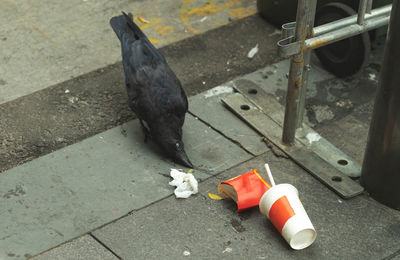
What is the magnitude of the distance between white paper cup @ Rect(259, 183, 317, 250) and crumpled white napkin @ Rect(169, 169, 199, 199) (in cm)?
53

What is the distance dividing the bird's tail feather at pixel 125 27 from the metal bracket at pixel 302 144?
0.83 metres

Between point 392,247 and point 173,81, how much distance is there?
181 centimetres

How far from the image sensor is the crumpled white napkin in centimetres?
382

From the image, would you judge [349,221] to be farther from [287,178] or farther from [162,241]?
[162,241]

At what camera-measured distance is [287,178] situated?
13.1 feet

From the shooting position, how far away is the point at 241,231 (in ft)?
11.9

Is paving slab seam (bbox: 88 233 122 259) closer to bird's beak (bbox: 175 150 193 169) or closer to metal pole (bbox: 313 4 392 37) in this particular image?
bird's beak (bbox: 175 150 193 169)

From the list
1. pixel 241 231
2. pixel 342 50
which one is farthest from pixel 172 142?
pixel 342 50

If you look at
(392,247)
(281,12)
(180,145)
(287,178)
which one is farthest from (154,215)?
(281,12)

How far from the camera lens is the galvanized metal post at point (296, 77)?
3674mm

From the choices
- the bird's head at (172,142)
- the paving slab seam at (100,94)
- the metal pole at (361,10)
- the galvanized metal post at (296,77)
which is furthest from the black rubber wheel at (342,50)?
the bird's head at (172,142)

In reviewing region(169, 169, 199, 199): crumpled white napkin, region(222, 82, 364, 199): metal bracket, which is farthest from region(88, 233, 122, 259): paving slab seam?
region(222, 82, 364, 199): metal bracket

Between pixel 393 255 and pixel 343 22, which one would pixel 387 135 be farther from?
pixel 343 22

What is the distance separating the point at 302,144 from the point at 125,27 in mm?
1625
